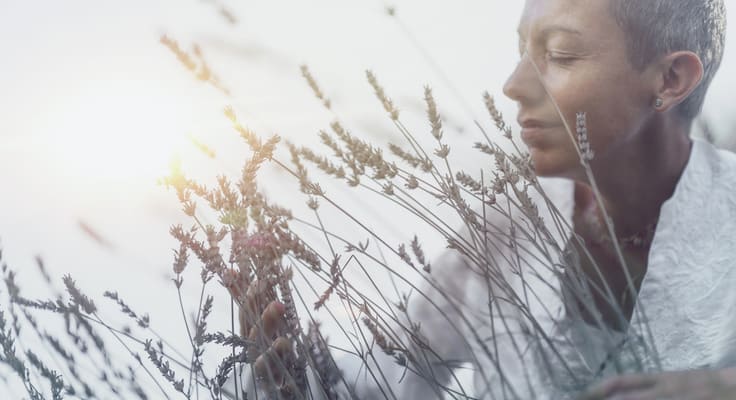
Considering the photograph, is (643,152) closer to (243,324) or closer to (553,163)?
(553,163)

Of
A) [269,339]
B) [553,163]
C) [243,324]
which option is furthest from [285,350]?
[553,163]

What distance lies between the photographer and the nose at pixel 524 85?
0.99m

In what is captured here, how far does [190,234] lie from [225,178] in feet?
0.27

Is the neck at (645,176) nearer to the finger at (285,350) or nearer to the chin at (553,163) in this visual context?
the chin at (553,163)

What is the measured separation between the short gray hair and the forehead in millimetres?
17

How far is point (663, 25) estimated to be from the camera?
39.4 inches

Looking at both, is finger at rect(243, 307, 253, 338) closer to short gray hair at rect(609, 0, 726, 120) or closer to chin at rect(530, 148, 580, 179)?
chin at rect(530, 148, 580, 179)

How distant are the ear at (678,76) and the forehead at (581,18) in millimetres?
100

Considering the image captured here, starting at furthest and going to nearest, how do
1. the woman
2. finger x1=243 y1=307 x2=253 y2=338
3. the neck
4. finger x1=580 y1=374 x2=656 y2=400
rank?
1. the neck
2. the woman
3. finger x1=243 y1=307 x2=253 y2=338
4. finger x1=580 y1=374 x2=656 y2=400

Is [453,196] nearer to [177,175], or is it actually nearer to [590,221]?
[177,175]

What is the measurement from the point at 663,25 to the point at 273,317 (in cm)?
70

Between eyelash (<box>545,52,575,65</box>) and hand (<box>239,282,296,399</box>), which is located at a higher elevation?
eyelash (<box>545,52,575,65</box>)

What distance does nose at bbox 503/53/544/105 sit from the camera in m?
0.99

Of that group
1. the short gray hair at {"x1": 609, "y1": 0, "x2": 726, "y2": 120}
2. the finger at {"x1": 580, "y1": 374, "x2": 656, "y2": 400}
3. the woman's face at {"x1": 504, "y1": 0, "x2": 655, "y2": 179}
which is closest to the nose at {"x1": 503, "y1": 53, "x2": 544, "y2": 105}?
the woman's face at {"x1": 504, "y1": 0, "x2": 655, "y2": 179}
